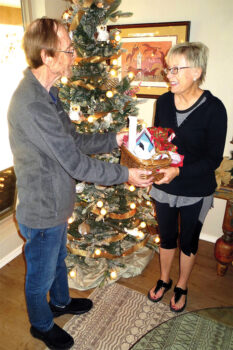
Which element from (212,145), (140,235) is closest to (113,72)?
(212,145)

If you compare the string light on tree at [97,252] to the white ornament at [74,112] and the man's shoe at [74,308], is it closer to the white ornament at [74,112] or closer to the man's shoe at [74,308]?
the man's shoe at [74,308]

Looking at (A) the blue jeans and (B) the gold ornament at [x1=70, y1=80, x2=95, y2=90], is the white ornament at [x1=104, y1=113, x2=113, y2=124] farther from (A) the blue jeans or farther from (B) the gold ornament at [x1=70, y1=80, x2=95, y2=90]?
(A) the blue jeans

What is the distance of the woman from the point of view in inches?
62.0

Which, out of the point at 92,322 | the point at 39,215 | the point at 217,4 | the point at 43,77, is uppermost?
the point at 217,4

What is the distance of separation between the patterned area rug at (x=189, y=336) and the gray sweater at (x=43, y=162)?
29.3 inches

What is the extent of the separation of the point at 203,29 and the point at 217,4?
209mm

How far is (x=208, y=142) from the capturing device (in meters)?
→ 1.62

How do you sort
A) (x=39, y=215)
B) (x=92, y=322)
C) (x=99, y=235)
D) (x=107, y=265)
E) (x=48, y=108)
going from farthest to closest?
(x=107, y=265), (x=99, y=235), (x=92, y=322), (x=39, y=215), (x=48, y=108)

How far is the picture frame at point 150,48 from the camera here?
2.51 meters

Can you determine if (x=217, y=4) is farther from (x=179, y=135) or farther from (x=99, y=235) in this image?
(x=99, y=235)

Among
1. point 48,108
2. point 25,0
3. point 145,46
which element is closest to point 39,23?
point 48,108

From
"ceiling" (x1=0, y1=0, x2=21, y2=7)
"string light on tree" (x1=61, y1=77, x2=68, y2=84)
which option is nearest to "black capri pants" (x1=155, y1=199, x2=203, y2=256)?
"string light on tree" (x1=61, y1=77, x2=68, y2=84)

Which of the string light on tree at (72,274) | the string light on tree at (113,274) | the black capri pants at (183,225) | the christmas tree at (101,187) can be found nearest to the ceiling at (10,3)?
the christmas tree at (101,187)

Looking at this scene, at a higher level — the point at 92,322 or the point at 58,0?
the point at 58,0
